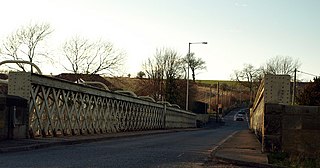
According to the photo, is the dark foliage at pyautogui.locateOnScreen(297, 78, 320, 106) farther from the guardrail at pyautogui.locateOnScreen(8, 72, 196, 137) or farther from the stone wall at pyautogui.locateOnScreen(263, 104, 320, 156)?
the stone wall at pyautogui.locateOnScreen(263, 104, 320, 156)

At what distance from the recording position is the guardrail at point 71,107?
837 inches

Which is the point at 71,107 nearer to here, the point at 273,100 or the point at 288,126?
the point at 273,100

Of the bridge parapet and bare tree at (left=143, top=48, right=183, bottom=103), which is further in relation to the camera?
bare tree at (left=143, top=48, right=183, bottom=103)

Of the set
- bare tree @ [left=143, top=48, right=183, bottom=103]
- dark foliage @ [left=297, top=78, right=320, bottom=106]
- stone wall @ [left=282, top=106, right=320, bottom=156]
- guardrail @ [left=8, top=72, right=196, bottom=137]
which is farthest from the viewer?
bare tree @ [left=143, top=48, right=183, bottom=103]

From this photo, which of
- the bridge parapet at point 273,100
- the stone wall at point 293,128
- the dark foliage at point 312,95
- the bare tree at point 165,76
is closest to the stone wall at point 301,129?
the stone wall at point 293,128

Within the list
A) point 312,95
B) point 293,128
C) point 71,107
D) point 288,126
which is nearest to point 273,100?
point 288,126

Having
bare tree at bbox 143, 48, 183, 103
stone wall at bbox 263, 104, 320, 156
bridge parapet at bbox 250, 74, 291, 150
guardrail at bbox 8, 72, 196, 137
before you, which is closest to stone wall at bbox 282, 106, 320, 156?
stone wall at bbox 263, 104, 320, 156

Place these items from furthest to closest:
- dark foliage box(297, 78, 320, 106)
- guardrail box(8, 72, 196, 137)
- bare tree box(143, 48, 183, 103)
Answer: bare tree box(143, 48, 183, 103), dark foliage box(297, 78, 320, 106), guardrail box(8, 72, 196, 137)

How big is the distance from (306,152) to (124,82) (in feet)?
203

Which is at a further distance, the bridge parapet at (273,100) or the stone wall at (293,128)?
the bridge parapet at (273,100)

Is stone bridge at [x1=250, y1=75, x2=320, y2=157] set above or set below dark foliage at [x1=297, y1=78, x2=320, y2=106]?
below

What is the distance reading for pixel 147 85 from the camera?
82125 mm

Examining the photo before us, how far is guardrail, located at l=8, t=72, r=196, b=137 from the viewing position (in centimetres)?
2127

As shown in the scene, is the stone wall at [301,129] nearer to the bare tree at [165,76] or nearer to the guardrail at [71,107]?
the guardrail at [71,107]
